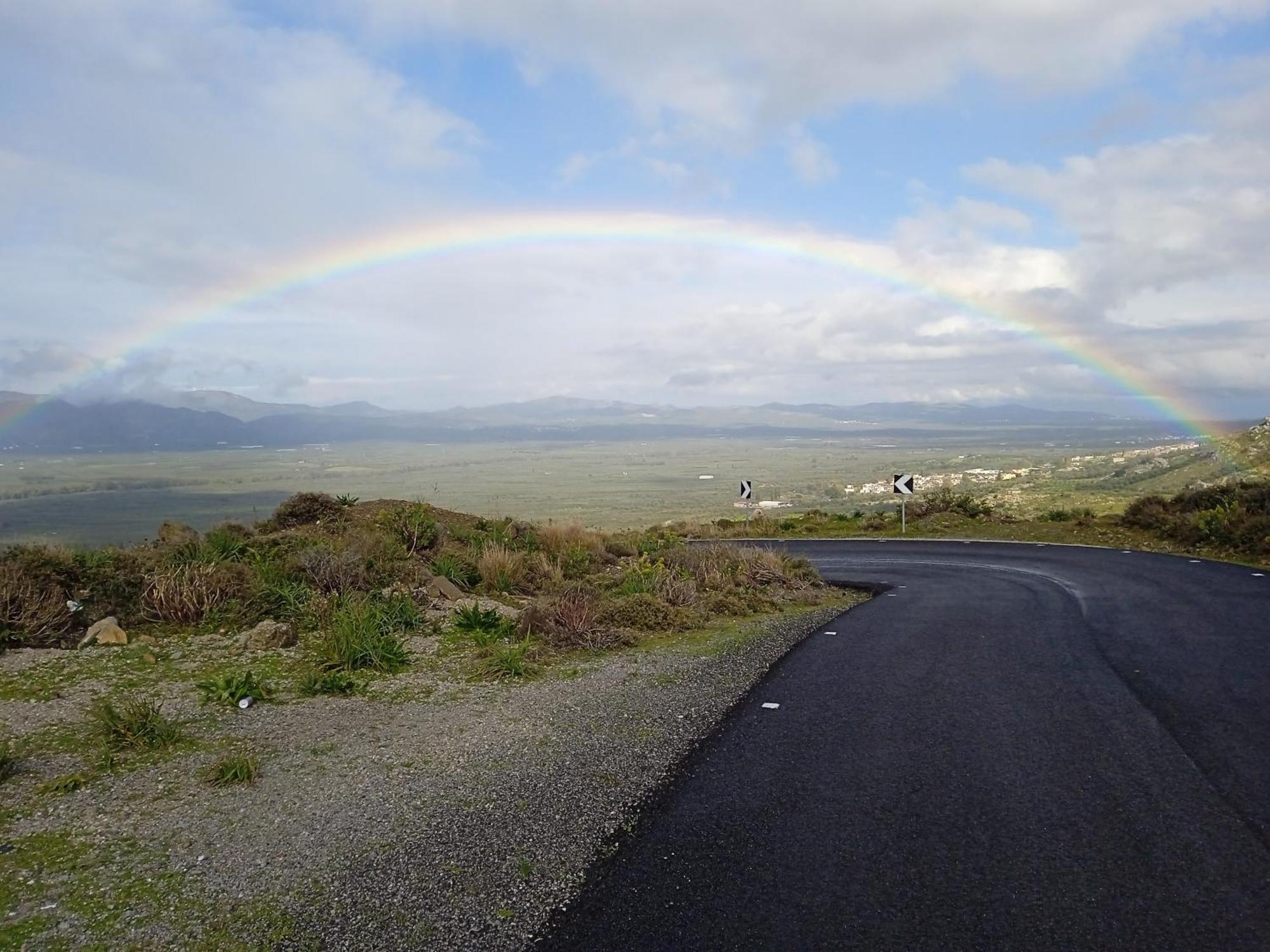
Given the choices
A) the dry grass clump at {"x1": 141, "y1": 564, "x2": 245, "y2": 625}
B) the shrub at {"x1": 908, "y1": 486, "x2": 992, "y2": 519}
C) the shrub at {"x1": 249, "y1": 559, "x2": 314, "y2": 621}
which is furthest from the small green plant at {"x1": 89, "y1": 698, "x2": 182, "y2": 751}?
the shrub at {"x1": 908, "y1": 486, "x2": 992, "y2": 519}

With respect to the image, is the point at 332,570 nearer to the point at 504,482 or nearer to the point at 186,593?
the point at 186,593

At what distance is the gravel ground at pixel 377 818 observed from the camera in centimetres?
430

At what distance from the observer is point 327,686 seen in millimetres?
8586

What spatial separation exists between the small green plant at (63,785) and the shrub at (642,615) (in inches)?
256

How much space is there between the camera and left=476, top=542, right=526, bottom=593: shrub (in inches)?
560

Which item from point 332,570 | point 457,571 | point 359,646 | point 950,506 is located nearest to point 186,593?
point 332,570

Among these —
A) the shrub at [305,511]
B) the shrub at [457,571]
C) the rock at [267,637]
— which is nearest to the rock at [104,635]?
the rock at [267,637]

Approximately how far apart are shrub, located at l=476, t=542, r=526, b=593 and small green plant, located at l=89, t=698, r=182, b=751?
7.22 metres

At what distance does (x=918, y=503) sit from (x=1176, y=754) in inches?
1158

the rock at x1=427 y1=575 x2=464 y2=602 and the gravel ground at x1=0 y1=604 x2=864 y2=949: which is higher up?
the rock at x1=427 y1=575 x2=464 y2=602

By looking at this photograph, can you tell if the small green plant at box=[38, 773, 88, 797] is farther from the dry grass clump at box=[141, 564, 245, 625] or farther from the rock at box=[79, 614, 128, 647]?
the dry grass clump at box=[141, 564, 245, 625]

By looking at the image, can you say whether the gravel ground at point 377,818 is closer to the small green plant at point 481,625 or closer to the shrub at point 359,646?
the shrub at point 359,646

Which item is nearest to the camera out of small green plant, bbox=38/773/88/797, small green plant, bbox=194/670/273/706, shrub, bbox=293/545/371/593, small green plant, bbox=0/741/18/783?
small green plant, bbox=38/773/88/797

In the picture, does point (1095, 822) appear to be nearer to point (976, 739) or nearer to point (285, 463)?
point (976, 739)
